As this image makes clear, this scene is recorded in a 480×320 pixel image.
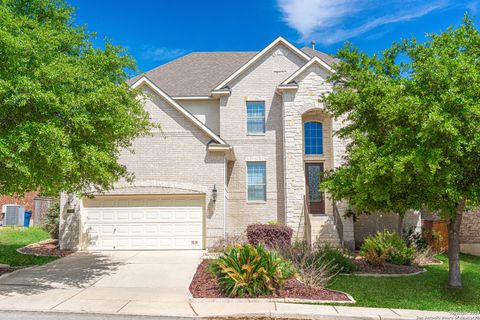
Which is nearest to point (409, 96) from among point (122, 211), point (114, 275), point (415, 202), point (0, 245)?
point (415, 202)

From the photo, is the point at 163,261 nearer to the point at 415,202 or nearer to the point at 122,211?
the point at 122,211

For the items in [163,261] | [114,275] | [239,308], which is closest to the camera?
[239,308]

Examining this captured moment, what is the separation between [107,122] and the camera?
1051 cm

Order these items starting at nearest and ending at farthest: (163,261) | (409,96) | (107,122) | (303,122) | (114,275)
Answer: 1. (409,96)
2. (107,122)
3. (114,275)
4. (163,261)
5. (303,122)

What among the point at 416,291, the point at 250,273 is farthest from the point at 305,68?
the point at 250,273

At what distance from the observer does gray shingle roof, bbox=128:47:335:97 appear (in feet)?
69.9

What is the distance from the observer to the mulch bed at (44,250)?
52.0ft

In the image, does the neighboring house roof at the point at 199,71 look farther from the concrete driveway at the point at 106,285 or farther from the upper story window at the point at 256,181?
the concrete driveway at the point at 106,285

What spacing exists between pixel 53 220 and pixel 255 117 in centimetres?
1071

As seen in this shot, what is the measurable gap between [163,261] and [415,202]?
8.45m

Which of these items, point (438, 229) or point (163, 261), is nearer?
point (163, 261)

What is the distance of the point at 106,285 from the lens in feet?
35.9

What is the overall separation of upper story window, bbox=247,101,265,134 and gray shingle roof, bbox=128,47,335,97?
7.72 feet

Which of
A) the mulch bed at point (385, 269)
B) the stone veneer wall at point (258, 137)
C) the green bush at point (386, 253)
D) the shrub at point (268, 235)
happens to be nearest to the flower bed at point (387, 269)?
the mulch bed at point (385, 269)
